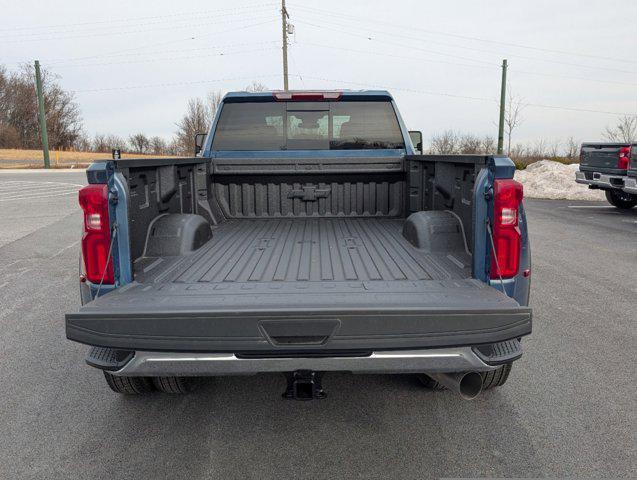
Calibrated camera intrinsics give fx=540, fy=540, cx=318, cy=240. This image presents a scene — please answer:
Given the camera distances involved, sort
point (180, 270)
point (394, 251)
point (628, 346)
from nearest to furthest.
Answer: point (180, 270) → point (394, 251) → point (628, 346)

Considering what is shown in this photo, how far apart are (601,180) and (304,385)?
1245 centimetres

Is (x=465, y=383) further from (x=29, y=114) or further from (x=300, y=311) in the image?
(x=29, y=114)

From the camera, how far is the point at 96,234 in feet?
9.07

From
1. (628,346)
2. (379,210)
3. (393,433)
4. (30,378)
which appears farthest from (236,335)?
(628,346)

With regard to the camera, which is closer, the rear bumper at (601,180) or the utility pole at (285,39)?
the rear bumper at (601,180)

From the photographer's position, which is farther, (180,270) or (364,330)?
(180,270)

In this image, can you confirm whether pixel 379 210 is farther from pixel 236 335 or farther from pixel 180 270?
pixel 236 335

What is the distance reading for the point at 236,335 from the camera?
2.35m

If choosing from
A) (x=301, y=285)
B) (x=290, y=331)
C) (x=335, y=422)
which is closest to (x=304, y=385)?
(x=290, y=331)

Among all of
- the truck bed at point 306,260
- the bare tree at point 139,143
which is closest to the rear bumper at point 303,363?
the truck bed at point 306,260

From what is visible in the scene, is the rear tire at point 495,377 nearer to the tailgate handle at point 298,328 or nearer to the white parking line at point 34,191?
the tailgate handle at point 298,328

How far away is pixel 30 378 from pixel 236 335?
2282 millimetres

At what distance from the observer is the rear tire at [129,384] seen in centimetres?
323

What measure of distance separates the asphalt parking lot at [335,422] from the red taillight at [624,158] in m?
8.38
